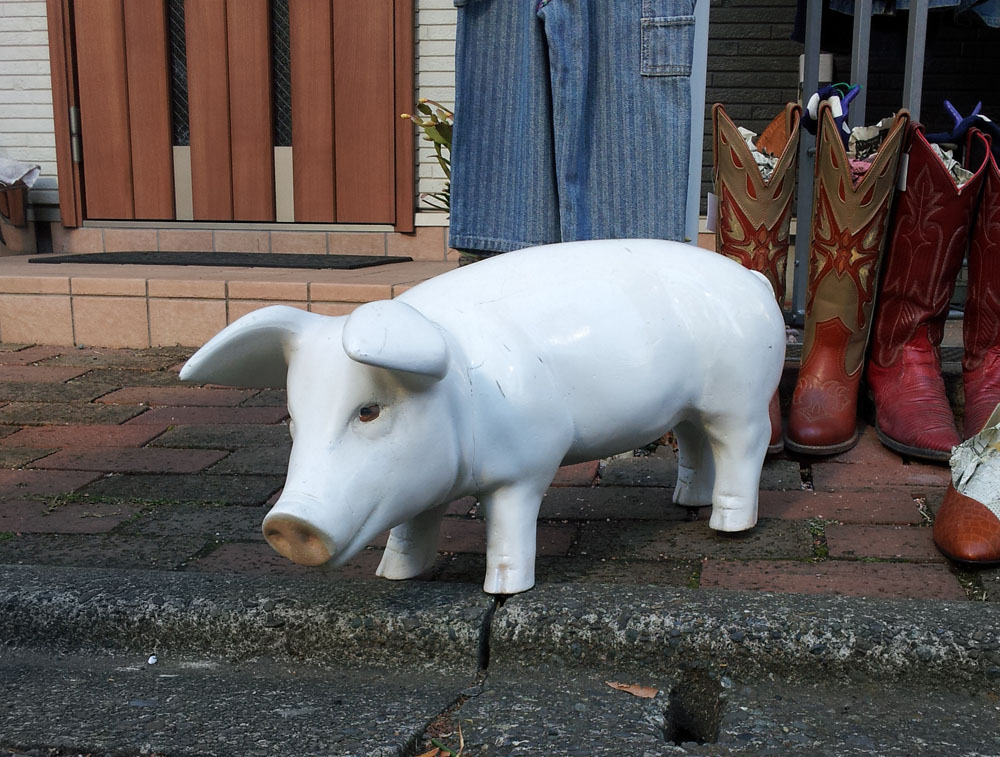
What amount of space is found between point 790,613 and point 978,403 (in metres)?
1.40

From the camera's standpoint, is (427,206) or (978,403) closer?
(978,403)

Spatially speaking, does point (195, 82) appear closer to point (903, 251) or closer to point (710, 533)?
point (903, 251)

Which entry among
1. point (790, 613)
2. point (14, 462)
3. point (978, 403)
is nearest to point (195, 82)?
point (14, 462)

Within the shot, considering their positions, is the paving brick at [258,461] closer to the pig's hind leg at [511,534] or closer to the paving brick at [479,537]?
the paving brick at [479,537]

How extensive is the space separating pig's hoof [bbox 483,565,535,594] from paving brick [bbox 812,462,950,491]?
104cm

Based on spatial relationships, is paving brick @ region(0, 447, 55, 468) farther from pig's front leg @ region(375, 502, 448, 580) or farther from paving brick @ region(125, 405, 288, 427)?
pig's front leg @ region(375, 502, 448, 580)

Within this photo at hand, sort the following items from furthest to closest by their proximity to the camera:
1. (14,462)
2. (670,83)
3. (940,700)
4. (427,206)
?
(427,206), (14,462), (670,83), (940,700)

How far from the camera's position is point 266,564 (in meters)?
1.96

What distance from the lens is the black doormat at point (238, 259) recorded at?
4.93m

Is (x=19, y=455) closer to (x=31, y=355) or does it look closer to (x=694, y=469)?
(x=31, y=355)

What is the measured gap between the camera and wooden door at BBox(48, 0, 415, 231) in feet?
18.7

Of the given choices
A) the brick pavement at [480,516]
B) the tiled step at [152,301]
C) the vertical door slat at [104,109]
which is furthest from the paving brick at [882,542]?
the vertical door slat at [104,109]

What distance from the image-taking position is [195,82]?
19.2ft

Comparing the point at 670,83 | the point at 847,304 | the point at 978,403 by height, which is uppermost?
the point at 670,83
